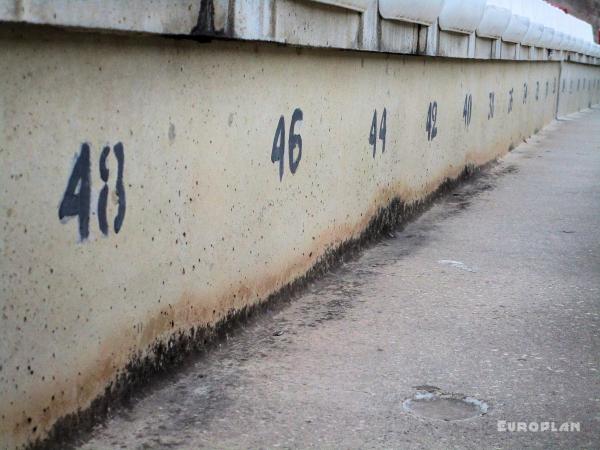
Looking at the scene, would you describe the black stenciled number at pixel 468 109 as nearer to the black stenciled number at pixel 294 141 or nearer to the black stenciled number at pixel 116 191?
the black stenciled number at pixel 294 141

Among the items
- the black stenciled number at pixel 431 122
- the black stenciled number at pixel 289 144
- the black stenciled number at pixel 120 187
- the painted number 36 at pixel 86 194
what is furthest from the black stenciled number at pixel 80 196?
the black stenciled number at pixel 431 122

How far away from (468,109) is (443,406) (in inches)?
274

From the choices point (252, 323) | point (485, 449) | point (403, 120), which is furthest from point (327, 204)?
point (485, 449)

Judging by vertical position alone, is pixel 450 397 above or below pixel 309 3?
below

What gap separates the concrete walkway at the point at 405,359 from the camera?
3510 millimetres

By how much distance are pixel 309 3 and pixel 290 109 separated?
58cm

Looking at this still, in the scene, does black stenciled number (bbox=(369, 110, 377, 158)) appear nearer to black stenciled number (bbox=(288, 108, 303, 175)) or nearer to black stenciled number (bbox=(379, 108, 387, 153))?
black stenciled number (bbox=(379, 108, 387, 153))

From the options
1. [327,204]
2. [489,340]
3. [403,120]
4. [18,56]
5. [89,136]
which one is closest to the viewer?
[18,56]

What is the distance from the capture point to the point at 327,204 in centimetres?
Answer: 590

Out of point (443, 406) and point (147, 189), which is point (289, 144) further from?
point (443, 406)

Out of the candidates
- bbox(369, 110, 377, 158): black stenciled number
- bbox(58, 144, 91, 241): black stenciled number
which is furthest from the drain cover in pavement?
bbox(369, 110, 377, 158): black stenciled number

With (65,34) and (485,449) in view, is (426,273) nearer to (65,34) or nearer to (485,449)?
(485,449)

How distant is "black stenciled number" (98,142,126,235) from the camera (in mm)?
3408

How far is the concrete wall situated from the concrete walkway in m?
0.23
